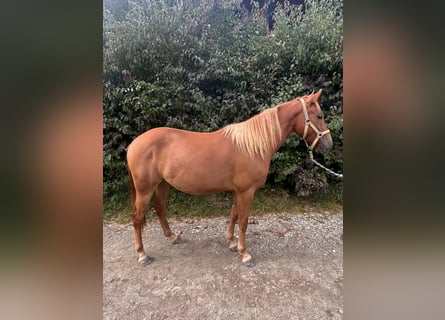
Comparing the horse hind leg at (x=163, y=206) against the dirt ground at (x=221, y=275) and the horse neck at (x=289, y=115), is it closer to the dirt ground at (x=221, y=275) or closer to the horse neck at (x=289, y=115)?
the dirt ground at (x=221, y=275)

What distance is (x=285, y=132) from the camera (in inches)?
62.5

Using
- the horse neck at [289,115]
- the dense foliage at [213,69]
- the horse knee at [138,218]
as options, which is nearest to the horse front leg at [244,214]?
the horse neck at [289,115]

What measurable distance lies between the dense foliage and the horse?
58 centimetres

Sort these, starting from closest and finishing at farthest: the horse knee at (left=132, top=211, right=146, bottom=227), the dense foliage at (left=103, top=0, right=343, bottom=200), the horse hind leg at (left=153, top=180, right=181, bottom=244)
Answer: the horse knee at (left=132, top=211, right=146, bottom=227), the horse hind leg at (left=153, top=180, right=181, bottom=244), the dense foliage at (left=103, top=0, right=343, bottom=200)

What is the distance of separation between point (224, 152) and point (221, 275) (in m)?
0.84

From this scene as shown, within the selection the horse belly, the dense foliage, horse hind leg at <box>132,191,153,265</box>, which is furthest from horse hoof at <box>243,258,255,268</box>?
the dense foliage

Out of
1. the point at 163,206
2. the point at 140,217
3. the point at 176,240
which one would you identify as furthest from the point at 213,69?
the point at 176,240

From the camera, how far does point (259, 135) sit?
1541 millimetres

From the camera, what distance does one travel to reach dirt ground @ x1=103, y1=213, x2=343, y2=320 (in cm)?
129

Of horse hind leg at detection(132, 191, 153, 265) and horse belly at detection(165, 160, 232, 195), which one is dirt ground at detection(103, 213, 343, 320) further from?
horse belly at detection(165, 160, 232, 195)
